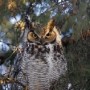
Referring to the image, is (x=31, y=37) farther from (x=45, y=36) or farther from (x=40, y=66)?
(x=40, y=66)

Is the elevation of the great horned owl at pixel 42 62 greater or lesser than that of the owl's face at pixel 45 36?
lesser

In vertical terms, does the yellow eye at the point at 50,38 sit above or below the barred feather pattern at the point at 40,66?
above

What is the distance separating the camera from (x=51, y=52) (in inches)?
100

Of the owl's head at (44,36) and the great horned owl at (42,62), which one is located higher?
the owl's head at (44,36)

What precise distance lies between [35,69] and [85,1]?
704mm

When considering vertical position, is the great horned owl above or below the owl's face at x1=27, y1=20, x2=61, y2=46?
below

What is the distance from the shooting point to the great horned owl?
247 centimetres

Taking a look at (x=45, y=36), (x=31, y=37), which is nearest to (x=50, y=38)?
(x=45, y=36)

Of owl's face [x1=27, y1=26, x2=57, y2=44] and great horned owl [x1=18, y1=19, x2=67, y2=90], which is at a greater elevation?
owl's face [x1=27, y1=26, x2=57, y2=44]

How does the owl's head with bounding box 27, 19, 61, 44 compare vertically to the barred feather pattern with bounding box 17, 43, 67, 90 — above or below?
above

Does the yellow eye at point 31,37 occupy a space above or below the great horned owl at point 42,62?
above

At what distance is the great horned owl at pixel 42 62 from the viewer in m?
2.47

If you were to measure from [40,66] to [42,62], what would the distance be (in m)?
0.03

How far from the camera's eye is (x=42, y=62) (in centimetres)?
249
